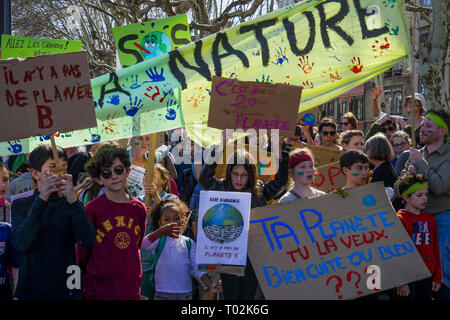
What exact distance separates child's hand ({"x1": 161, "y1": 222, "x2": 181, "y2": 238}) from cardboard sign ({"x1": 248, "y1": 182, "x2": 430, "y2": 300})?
63cm

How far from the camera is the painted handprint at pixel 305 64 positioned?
17.4ft

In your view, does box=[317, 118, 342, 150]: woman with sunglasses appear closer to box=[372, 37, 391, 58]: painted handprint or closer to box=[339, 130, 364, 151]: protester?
box=[339, 130, 364, 151]: protester

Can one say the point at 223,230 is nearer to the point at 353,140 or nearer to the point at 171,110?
the point at 171,110

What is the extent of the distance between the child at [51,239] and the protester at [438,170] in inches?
103

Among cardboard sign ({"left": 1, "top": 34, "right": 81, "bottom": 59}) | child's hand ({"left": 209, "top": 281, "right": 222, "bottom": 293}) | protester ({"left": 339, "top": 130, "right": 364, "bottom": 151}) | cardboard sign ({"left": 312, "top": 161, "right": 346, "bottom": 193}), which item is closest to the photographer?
child's hand ({"left": 209, "top": 281, "right": 222, "bottom": 293})

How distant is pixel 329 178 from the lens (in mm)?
5684

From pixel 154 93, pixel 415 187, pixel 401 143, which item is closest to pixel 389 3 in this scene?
pixel 415 187

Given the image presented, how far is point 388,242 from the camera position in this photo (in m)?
4.39

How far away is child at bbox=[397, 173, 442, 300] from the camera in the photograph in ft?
15.5

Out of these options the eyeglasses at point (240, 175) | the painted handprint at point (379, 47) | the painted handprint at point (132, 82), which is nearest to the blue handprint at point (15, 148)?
the painted handprint at point (132, 82)

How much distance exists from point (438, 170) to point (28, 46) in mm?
6769

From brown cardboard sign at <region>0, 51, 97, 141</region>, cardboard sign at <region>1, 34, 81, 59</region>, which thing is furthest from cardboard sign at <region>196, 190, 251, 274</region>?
cardboard sign at <region>1, 34, 81, 59</region>

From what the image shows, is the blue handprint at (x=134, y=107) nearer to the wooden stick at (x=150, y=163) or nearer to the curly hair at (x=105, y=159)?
the wooden stick at (x=150, y=163)

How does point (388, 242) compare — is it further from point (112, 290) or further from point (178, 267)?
point (112, 290)
